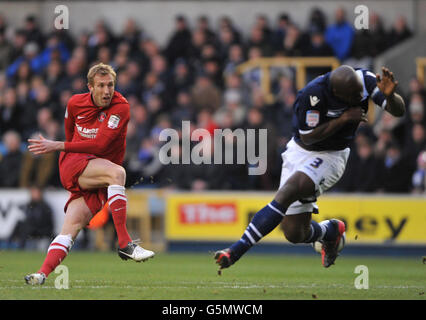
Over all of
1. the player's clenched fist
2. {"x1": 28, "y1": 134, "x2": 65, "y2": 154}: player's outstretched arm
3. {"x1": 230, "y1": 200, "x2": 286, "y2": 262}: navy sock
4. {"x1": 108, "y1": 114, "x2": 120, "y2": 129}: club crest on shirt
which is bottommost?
{"x1": 230, "y1": 200, "x2": 286, "y2": 262}: navy sock

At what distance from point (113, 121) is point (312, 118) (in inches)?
A: 76.3

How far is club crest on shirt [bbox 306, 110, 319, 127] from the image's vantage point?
881 centimetres

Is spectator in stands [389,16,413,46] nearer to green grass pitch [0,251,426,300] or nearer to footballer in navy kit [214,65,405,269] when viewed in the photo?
green grass pitch [0,251,426,300]

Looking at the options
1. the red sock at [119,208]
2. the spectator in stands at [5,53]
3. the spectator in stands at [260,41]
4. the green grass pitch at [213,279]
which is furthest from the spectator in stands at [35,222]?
the red sock at [119,208]

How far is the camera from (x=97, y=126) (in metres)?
9.03

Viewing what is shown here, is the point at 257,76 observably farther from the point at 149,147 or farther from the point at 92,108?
the point at 92,108

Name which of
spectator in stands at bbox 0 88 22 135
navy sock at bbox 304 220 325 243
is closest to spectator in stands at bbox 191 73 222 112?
spectator in stands at bbox 0 88 22 135

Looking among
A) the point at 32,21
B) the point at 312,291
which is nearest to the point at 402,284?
the point at 312,291

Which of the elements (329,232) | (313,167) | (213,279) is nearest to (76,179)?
(213,279)

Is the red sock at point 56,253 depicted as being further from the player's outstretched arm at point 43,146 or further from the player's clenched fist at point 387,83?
the player's clenched fist at point 387,83

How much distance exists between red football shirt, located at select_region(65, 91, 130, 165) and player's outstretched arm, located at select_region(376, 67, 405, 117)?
2.50m

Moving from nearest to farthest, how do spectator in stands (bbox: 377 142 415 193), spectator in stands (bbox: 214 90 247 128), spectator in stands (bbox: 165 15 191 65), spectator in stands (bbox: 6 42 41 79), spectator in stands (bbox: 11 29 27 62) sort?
spectator in stands (bbox: 377 142 415 193), spectator in stands (bbox: 214 90 247 128), spectator in stands (bbox: 165 15 191 65), spectator in stands (bbox: 6 42 41 79), spectator in stands (bbox: 11 29 27 62)

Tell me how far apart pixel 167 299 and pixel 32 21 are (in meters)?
15.9

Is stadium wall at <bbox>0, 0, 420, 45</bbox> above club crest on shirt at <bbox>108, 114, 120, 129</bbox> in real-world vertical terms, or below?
above
